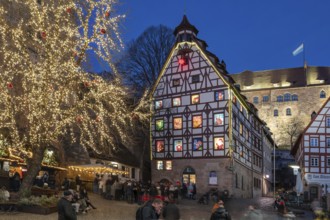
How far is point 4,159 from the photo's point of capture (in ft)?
82.0

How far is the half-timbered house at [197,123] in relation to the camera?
37.1 metres

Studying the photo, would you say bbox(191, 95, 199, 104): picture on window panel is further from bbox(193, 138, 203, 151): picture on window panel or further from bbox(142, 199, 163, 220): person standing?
bbox(142, 199, 163, 220): person standing

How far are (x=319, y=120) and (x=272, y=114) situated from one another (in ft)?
129

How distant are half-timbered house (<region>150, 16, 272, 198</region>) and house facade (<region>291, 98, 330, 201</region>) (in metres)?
8.55

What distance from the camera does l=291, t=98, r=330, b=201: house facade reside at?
153 ft

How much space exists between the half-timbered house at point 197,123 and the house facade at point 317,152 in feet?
28.1

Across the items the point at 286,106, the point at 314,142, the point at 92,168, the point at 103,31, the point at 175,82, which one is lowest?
the point at 92,168

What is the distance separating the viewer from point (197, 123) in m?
38.9

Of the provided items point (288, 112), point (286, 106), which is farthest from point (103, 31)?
point (286, 106)

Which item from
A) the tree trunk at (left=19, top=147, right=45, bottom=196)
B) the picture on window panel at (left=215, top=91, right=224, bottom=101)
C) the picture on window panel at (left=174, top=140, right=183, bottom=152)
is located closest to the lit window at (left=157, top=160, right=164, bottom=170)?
the picture on window panel at (left=174, top=140, right=183, bottom=152)

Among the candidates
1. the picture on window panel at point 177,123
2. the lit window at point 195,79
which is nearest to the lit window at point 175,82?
the lit window at point 195,79

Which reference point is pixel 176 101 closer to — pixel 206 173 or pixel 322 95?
pixel 206 173

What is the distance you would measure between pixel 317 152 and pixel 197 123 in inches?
664

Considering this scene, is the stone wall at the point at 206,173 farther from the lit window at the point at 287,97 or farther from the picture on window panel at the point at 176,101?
the lit window at the point at 287,97
